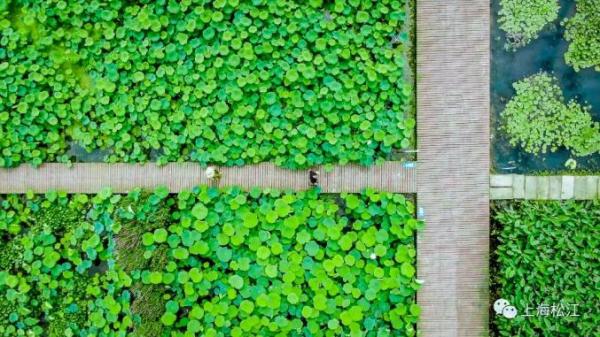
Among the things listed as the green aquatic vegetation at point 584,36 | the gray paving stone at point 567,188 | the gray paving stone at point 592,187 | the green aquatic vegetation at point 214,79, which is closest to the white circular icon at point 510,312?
the gray paving stone at point 567,188

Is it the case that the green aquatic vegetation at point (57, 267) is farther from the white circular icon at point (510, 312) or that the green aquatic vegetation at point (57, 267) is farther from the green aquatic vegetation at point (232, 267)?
the white circular icon at point (510, 312)

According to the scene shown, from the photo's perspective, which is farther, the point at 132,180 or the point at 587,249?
the point at 132,180

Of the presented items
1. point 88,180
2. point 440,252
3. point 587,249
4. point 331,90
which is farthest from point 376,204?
point 88,180

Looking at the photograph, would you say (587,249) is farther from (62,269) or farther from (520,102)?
(62,269)

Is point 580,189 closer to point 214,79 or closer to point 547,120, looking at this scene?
point 547,120

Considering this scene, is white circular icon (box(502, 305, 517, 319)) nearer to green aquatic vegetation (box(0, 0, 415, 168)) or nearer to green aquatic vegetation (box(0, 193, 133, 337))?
green aquatic vegetation (box(0, 0, 415, 168))
